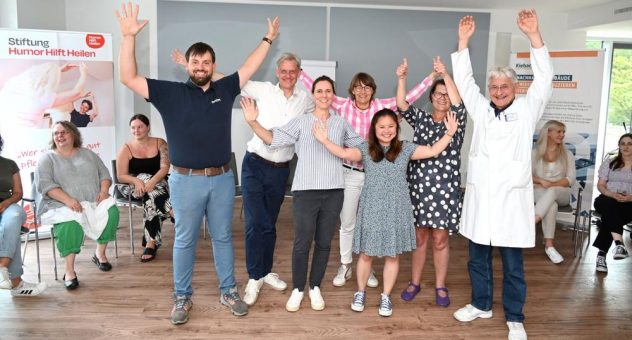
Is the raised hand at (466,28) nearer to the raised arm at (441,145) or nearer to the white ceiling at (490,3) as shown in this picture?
the raised arm at (441,145)

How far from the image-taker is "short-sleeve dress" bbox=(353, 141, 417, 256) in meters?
3.05

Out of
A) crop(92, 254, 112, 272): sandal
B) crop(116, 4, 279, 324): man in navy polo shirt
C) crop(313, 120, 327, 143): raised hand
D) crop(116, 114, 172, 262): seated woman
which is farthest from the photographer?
crop(116, 114, 172, 262): seated woman

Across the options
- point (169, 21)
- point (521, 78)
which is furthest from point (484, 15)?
point (169, 21)

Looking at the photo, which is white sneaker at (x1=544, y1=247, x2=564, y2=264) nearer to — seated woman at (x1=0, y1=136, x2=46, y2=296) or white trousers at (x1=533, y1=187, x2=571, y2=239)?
white trousers at (x1=533, y1=187, x2=571, y2=239)

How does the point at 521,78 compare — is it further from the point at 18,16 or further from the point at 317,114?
the point at 18,16

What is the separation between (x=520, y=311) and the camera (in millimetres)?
3006

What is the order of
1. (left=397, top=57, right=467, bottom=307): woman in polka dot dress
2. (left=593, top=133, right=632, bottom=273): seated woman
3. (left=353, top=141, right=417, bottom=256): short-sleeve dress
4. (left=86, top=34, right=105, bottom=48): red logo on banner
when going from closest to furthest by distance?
(left=353, top=141, right=417, bottom=256): short-sleeve dress
(left=397, top=57, right=467, bottom=307): woman in polka dot dress
(left=593, top=133, right=632, bottom=273): seated woman
(left=86, top=34, right=105, bottom=48): red logo on banner

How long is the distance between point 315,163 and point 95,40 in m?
3.27

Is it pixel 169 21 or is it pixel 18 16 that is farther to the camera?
pixel 169 21

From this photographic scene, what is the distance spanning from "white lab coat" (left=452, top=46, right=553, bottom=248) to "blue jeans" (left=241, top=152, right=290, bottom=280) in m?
1.23

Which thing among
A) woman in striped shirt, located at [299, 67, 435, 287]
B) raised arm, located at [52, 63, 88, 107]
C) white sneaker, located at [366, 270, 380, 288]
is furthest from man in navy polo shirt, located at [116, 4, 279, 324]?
raised arm, located at [52, 63, 88, 107]

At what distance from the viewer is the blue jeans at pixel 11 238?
134 inches

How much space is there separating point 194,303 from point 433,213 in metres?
1.66

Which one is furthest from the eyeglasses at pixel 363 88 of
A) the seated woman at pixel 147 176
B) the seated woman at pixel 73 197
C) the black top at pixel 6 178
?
the black top at pixel 6 178
